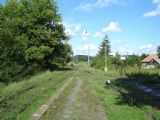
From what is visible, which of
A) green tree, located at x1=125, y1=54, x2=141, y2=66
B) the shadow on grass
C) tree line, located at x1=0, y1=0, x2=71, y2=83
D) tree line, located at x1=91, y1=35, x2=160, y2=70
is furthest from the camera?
green tree, located at x1=125, y1=54, x2=141, y2=66

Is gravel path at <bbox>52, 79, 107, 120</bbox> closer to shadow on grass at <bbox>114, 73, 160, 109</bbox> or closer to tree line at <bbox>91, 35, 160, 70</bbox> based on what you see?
shadow on grass at <bbox>114, 73, 160, 109</bbox>

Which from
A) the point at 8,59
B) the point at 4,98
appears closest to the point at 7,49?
the point at 8,59

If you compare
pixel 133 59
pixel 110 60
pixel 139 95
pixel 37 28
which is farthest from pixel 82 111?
pixel 133 59

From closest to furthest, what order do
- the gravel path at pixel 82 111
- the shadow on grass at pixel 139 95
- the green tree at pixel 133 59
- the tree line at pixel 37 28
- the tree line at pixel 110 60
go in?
the gravel path at pixel 82 111 < the shadow on grass at pixel 139 95 < the tree line at pixel 37 28 < the tree line at pixel 110 60 < the green tree at pixel 133 59

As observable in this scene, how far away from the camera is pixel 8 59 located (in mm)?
31141

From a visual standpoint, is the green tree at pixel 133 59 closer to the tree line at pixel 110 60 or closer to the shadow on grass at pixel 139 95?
the tree line at pixel 110 60

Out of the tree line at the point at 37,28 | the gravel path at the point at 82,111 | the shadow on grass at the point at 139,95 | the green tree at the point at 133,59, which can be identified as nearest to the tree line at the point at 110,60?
the green tree at the point at 133,59

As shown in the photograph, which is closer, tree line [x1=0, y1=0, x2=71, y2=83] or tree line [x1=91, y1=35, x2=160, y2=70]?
tree line [x1=0, y1=0, x2=71, y2=83]

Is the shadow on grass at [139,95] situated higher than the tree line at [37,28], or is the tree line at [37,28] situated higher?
the tree line at [37,28]

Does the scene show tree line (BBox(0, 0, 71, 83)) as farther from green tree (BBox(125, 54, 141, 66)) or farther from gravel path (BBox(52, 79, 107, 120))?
green tree (BBox(125, 54, 141, 66))

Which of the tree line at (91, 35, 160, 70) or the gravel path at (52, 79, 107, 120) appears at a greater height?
the tree line at (91, 35, 160, 70)

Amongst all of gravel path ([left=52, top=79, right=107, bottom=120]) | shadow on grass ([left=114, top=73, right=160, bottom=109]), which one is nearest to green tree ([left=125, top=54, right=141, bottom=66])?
shadow on grass ([left=114, top=73, right=160, bottom=109])

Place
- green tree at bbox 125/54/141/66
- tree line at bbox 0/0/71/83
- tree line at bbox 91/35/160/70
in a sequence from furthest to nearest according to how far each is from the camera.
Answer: green tree at bbox 125/54/141/66 < tree line at bbox 91/35/160/70 < tree line at bbox 0/0/71/83

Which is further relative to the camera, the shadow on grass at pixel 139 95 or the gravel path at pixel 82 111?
the shadow on grass at pixel 139 95
